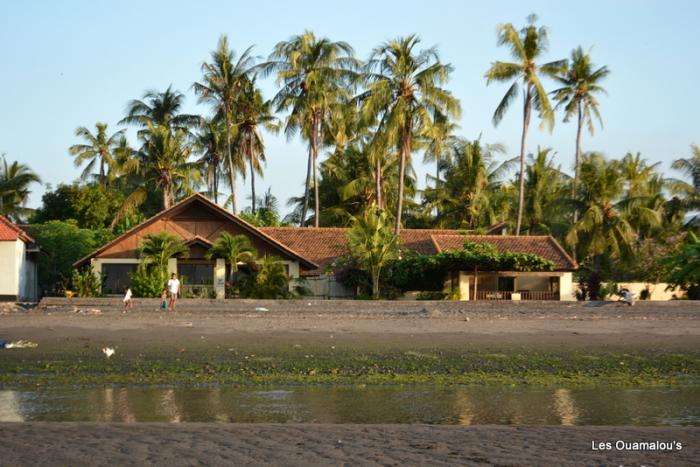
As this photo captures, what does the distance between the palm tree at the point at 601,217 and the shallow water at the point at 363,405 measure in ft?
91.8

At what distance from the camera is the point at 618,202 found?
40844 millimetres

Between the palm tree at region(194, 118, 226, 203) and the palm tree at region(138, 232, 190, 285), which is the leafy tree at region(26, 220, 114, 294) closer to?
the palm tree at region(138, 232, 190, 285)

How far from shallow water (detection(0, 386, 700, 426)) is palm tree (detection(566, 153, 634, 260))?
28.0 m

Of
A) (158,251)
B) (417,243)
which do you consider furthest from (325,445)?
(417,243)

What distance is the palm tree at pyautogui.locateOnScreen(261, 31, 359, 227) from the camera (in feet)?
133

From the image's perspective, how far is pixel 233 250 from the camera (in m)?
29.6

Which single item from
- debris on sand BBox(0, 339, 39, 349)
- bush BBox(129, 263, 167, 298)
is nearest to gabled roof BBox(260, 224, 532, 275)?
bush BBox(129, 263, 167, 298)

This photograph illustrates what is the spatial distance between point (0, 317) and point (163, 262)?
8408 mm

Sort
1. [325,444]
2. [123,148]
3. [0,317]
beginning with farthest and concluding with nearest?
1. [123,148]
2. [0,317]
3. [325,444]

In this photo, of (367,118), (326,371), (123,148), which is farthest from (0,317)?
(123,148)

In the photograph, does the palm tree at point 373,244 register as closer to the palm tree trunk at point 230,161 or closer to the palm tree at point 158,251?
the palm tree at point 158,251

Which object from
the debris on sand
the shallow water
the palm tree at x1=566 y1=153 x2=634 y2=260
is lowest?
the shallow water

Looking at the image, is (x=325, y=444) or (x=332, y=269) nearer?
(x=325, y=444)

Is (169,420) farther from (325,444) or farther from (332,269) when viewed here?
(332,269)
